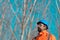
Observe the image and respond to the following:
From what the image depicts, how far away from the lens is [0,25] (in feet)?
31.3

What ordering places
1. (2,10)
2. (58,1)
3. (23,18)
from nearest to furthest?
(23,18) → (58,1) → (2,10)

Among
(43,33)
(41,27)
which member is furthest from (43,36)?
(41,27)

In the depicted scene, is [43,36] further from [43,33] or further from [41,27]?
[41,27]

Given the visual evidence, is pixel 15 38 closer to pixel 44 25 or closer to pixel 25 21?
pixel 25 21

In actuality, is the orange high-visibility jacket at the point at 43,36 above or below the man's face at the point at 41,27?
below

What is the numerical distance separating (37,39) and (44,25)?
27cm

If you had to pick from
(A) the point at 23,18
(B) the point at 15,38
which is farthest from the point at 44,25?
(B) the point at 15,38

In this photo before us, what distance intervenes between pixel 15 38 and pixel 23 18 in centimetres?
162

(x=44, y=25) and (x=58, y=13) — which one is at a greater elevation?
(x=58, y=13)

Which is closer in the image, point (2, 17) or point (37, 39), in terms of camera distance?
point (37, 39)

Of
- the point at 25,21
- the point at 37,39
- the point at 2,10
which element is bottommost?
the point at 37,39

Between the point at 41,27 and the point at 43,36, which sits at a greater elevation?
the point at 41,27

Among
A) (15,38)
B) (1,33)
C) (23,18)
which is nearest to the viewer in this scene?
(23,18)

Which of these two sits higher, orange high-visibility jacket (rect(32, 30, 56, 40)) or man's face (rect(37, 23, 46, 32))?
man's face (rect(37, 23, 46, 32))
